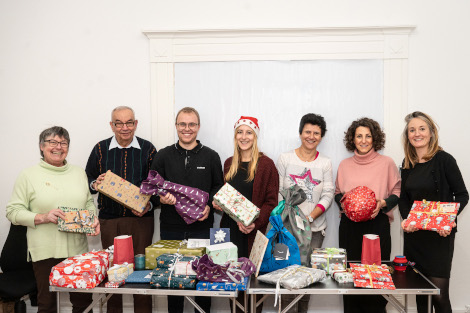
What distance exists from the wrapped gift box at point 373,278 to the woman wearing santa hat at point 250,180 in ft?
2.67

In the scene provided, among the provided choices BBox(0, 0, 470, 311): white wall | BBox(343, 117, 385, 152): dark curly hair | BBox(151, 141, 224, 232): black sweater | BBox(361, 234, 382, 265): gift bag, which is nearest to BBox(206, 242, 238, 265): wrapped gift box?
BBox(151, 141, 224, 232): black sweater

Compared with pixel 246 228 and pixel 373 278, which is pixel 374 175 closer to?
pixel 373 278

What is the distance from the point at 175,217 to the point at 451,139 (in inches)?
102

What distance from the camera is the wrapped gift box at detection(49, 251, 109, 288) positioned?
2156 mm

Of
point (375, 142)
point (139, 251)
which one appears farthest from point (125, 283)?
point (375, 142)

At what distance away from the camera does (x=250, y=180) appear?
2871mm

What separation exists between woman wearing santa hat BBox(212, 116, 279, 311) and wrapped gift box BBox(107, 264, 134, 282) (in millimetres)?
799

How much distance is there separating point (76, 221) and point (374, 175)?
2.24 meters

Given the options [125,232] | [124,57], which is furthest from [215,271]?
[124,57]

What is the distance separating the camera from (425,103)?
135 inches

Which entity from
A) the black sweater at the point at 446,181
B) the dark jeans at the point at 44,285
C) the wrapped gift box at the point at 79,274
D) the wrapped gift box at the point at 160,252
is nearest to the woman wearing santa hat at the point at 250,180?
the wrapped gift box at the point at 160,252

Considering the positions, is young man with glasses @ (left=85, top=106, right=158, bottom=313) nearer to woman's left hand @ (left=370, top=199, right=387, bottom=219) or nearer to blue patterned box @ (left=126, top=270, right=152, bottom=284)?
blue patterned box @ (left=126, top=270, right=152, bottom=284)

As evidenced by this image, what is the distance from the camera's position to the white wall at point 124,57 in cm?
342

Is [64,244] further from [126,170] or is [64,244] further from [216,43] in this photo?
[216,43]
